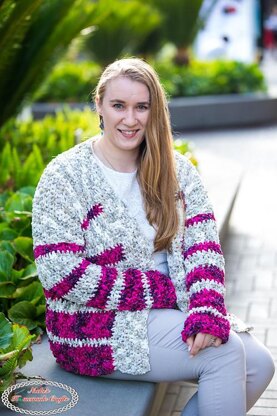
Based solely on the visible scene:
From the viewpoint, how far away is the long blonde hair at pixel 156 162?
3561mm

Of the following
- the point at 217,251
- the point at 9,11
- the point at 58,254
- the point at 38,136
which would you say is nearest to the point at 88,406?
the point at 58,254

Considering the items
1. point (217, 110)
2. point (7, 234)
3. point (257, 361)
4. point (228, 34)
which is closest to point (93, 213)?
point (257, 361)

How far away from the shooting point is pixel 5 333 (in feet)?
10.5

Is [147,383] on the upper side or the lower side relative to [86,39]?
lower

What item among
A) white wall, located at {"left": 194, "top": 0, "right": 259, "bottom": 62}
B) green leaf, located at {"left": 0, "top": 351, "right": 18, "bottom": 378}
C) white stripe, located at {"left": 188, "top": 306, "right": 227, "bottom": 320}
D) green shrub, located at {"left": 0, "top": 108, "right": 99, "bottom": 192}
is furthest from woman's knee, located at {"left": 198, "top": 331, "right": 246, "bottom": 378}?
white wall, located at {"left": 194, "top": 0, "right": 259, "bottom": 62}

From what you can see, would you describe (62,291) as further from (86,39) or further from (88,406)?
(86,39)

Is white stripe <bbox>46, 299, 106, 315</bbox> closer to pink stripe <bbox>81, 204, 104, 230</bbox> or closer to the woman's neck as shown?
pink stripe <bbox>81, 204, 104, 230</bbox>

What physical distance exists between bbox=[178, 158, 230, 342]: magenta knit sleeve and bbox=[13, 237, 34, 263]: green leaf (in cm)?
110

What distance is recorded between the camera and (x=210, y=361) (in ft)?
10.9

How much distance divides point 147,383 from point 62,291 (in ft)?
1.56

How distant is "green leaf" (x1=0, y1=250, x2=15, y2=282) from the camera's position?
4227 millimetres

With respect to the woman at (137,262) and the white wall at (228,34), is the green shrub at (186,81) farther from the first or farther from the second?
the woman at (137,262)

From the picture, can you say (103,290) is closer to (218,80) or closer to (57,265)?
(57,265)

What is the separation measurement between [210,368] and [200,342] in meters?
0.11
